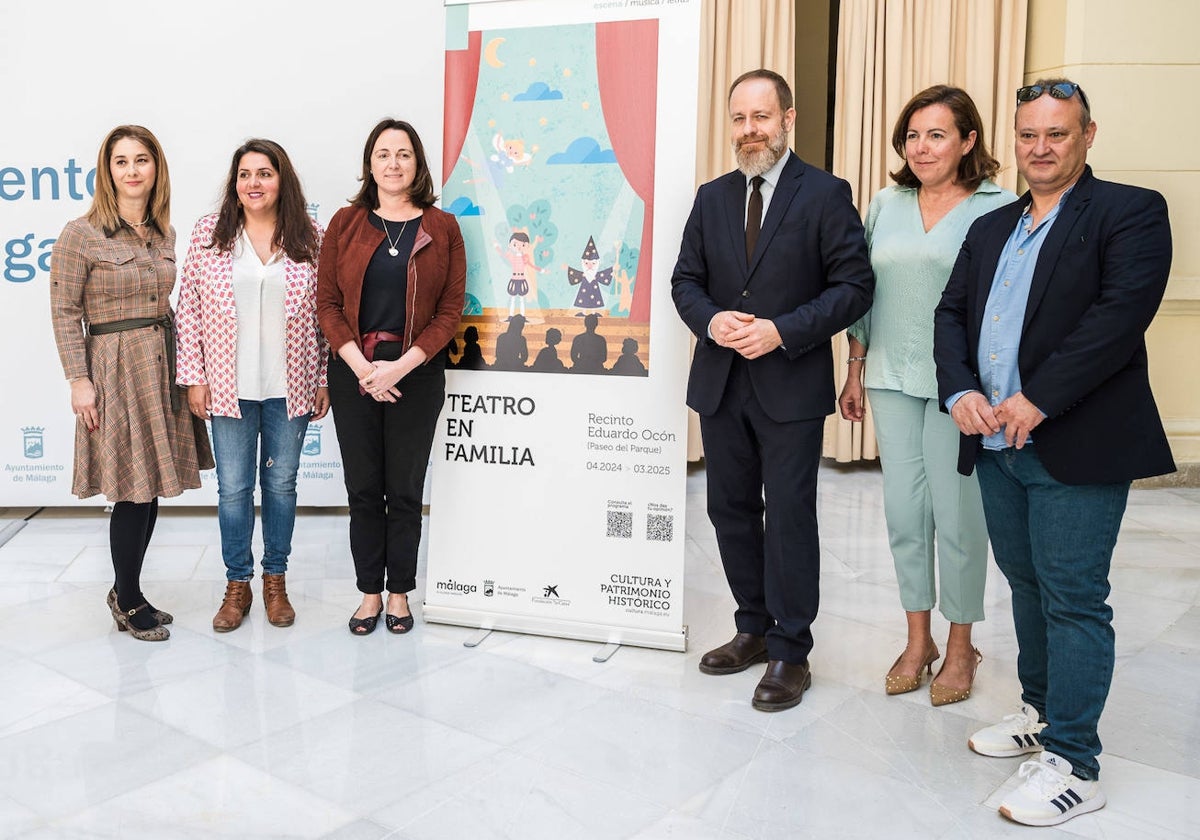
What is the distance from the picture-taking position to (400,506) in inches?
125

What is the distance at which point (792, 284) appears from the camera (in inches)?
103

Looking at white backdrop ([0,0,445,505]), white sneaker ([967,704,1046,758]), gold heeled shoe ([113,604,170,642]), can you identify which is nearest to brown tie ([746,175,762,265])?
white sneaker ([967,704,1046,758])

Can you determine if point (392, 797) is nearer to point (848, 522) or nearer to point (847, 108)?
point (848, 522)

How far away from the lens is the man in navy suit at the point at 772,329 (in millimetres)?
2584

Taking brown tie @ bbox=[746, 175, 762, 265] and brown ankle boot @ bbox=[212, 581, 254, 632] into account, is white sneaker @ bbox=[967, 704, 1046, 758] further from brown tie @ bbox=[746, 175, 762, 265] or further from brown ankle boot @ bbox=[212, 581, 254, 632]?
brown ankle boot @ bbox=[212, 581, 254, 632]

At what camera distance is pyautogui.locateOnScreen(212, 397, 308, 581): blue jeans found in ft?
10.4

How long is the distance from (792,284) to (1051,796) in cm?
133

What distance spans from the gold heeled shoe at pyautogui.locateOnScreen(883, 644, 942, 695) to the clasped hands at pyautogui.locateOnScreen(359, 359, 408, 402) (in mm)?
1645

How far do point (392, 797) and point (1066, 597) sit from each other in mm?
1504

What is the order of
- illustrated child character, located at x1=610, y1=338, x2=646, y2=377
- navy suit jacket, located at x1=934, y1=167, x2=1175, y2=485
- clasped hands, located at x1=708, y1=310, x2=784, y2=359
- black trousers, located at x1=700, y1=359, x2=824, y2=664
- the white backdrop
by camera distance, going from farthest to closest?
the white backdrop, illustrated child character, located at x1=610, y1=338, x2=646, y2=377, black trousers, located at x1=700, y1=359, x2=824, y2=664, clasped hands, located at x1=708, y1=310, x2=784, y2=359, navy suit jacket, located at x1=934, y1=167, x2=1175, y2=485

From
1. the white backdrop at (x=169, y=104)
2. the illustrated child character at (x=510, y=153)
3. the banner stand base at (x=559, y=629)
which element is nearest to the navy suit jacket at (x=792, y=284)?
the illustrated child character at (x=510, y=153)

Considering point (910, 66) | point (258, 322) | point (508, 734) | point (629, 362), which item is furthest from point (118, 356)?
point (910, 66)

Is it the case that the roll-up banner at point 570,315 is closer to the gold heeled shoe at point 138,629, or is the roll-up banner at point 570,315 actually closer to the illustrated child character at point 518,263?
the illustrated child character at point 518,263

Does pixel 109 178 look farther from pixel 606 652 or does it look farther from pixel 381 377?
pixel 606 652
